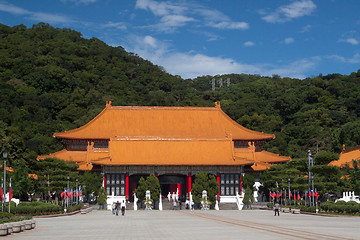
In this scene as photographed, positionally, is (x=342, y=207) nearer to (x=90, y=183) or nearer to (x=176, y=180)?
(x=176, y=180)

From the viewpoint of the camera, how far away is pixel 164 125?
7119cm

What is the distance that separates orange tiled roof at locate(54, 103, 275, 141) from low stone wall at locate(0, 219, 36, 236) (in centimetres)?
3907

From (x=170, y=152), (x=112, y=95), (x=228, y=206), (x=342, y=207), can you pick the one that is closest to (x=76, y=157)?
(x=170, y=152)

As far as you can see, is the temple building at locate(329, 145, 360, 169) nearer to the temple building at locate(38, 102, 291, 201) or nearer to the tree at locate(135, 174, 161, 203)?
the temple building at locate(38, 102, 291, 201)

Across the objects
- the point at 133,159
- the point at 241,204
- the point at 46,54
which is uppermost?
the point at 46,54

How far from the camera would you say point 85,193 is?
59344 mm

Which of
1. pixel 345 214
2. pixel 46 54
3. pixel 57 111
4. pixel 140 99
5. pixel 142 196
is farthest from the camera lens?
pixel 46 54

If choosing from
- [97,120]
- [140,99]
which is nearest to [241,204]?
[97,120]

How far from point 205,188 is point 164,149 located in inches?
363

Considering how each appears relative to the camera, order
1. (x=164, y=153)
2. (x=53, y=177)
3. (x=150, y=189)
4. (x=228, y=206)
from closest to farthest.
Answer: (x=53, y=177) → (x=150, y=189) → (x=228, y=206) → (x=164, y=153)

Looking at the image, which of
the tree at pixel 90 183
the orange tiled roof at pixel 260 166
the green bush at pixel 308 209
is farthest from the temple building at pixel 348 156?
the tree at pixel 90 183

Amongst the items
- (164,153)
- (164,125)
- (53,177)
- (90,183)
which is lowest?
(90,183)

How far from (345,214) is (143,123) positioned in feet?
117

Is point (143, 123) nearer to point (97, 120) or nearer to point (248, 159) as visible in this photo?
point (97, 120)
